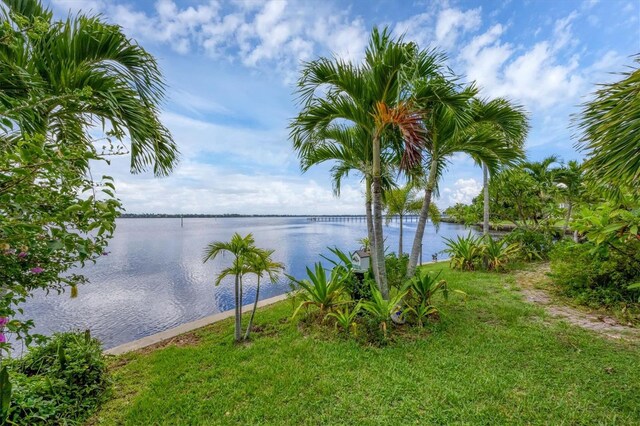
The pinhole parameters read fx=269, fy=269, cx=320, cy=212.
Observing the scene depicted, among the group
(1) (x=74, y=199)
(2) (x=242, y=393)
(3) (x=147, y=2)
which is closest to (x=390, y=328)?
(2) (x=242, y=393)

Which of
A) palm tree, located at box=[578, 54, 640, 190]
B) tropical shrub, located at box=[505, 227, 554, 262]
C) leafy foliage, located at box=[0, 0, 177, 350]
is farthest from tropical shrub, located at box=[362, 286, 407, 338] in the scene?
tropical shrub, located at box=[505, 227, 554, 262]

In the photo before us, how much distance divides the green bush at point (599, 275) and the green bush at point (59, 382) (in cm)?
727

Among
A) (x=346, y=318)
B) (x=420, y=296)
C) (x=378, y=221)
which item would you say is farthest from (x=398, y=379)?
(x=378, y=221)

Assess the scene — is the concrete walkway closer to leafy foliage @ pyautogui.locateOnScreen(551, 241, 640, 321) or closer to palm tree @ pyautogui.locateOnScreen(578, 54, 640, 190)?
palm tree @ pyautogui.locateOnScreen(578, 54, 640, 190)

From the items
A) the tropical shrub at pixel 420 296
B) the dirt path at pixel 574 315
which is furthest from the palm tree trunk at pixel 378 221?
the dirt path at pixel 574 315

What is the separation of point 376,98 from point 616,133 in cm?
258

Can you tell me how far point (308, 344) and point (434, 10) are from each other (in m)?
7.02

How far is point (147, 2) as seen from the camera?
16.1 ft

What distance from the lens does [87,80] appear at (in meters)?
2.29

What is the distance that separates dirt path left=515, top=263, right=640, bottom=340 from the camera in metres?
3.87

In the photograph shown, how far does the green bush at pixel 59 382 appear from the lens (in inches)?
92.7

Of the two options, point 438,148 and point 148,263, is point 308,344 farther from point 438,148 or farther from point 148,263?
point 148,263

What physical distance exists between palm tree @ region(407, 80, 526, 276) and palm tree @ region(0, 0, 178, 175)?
3.31m

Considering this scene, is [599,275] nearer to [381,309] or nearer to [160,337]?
[381,309]
